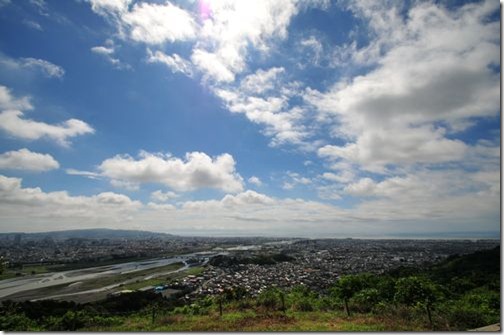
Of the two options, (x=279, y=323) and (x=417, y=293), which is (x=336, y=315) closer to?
(x=279, y=323)

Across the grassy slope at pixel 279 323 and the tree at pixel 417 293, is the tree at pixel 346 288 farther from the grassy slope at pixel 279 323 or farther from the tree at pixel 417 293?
the tree at pixel 417 293

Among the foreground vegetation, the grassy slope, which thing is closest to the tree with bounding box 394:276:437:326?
the foreground vegetation

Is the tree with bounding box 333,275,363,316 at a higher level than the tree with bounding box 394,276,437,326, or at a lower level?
lower

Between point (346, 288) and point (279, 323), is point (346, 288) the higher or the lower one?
the higher one

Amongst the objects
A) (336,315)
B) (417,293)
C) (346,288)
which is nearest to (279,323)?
(336,315)

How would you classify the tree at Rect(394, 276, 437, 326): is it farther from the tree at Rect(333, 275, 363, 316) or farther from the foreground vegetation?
the tree at Rect(333, 275, 363, 316)

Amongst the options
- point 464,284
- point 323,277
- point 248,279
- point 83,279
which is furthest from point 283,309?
point 83,279

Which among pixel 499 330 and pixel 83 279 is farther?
pixel 83 279

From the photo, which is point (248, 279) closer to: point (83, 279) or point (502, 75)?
point (83, 279)
